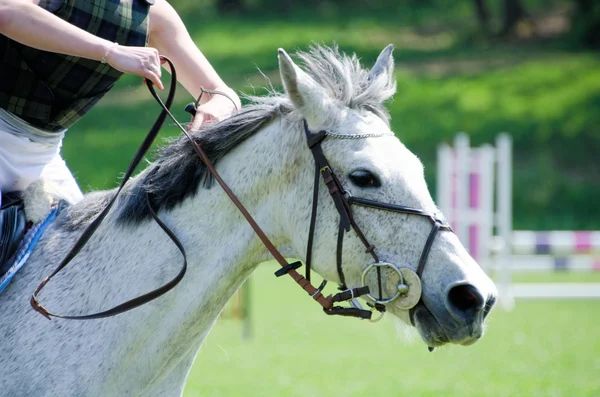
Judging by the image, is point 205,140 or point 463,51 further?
point 463,51

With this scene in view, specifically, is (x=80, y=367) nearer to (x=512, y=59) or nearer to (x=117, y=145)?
(x=117, y=145)

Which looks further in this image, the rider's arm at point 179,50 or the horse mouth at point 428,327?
the rider's arm at point 179,50

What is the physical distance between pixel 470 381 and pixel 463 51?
92.6 ft

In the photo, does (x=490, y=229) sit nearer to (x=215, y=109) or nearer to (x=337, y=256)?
(x=215, y=109)

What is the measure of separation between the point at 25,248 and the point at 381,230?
1402 millimetres

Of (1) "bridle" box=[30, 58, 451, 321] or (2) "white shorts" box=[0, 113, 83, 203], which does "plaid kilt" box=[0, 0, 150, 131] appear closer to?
(2) "white shorts" box=[0, 113, 83, 203]

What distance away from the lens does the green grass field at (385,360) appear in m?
7.66

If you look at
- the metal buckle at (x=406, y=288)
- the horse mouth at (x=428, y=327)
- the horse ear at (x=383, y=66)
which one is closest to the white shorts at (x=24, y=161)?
the horse ear at (x=383, y=66)

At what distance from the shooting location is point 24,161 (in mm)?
3533

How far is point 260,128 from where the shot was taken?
3254 millimetres

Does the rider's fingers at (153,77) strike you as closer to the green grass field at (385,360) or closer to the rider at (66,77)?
the rider at (66,77)

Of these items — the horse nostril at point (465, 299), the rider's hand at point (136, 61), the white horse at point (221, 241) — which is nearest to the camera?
the horse nostril at point (465, 299)

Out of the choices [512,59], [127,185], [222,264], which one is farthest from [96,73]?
[512,59]

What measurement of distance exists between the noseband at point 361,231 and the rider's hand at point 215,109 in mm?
481
